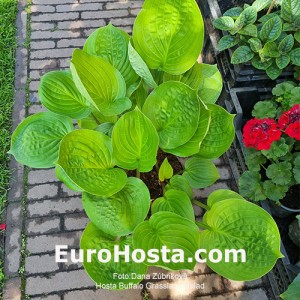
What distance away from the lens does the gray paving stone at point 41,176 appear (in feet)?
7.84

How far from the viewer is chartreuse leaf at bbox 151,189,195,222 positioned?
1754 mm

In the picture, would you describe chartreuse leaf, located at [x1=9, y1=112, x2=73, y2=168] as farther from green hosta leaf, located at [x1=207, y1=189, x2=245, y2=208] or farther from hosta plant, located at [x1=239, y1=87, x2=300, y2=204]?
hosta plant, located at [x1=239, y1=87, x2=300, y2=204]

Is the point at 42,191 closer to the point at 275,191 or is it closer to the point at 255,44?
the point at 275,191

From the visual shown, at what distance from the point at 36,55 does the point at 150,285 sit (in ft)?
5.75

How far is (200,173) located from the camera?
1.94 meters

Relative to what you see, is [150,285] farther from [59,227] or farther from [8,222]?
[8,222]

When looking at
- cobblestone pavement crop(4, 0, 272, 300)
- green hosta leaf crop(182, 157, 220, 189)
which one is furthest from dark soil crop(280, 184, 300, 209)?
green hosta leaf crop(182, 157, 220, 189)

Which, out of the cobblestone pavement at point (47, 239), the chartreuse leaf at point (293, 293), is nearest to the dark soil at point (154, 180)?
the cobblestone pavement at point (47, 239)

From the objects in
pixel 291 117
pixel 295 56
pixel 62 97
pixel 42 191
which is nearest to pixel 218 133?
pixel 291 117

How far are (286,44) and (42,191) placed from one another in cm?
164

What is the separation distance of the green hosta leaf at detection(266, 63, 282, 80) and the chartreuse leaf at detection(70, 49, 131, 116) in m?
1.02

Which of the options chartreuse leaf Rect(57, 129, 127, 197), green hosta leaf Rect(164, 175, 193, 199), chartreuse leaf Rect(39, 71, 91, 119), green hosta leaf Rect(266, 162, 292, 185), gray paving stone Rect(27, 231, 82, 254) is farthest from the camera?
gray paving stone Rect(27, 231, 82, 254)

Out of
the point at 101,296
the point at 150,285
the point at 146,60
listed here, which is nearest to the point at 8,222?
the point at 101,296

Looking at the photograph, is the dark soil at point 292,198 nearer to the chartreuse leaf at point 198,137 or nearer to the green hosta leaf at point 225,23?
the chartreuse leaf at point 198,137
